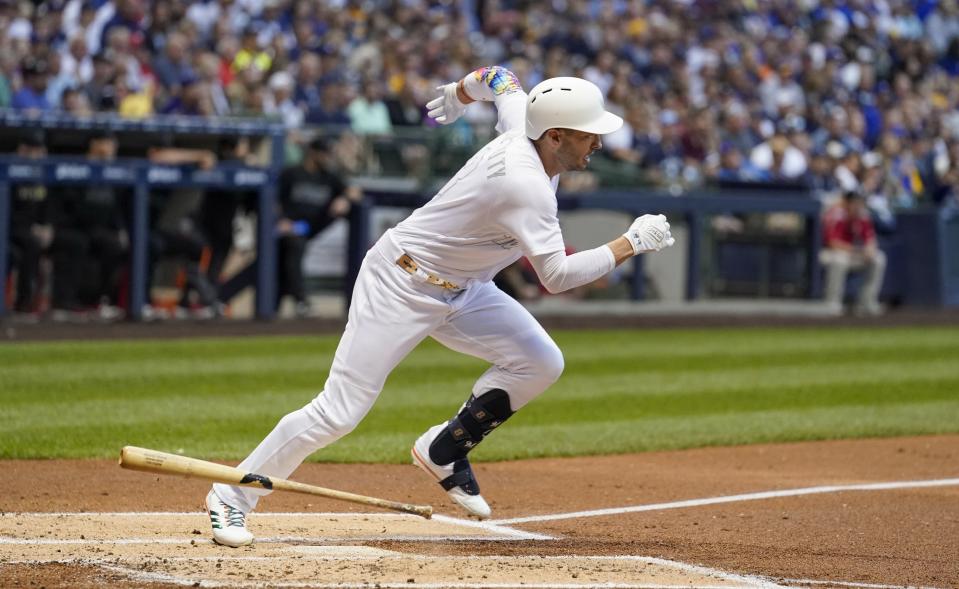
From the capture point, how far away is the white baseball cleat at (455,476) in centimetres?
647

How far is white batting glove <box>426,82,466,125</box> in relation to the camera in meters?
6.84

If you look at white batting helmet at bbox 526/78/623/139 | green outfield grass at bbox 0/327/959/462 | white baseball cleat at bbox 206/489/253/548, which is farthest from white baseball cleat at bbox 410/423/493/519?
green outfield grass at bbox 0/327/959/462

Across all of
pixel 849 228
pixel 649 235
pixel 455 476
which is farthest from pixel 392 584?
pixel 849 228

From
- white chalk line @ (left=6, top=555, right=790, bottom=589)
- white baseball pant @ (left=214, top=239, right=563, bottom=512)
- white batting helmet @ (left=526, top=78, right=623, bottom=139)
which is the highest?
white batting helmet @ (left=526, top=78, right=623, bottom=139)

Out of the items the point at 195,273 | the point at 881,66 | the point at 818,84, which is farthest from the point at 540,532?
the point at 881,66

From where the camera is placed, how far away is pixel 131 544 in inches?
233

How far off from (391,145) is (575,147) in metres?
11.5

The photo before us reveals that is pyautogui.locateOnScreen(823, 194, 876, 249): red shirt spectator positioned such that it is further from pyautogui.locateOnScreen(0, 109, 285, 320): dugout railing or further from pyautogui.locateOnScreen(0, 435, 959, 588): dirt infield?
pyautogui.locateOnScreen(0, 435, 959, 588): dirt infield

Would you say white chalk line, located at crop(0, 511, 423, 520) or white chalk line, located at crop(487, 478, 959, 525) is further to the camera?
white chalk line, located at crop(487, 478, 959, 525)

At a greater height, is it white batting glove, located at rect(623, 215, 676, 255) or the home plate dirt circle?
white batting glove, located at rect(623, 215, 676, 255)

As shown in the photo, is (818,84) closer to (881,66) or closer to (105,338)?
(881,66)

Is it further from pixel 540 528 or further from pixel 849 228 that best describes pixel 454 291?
pixel 849 228

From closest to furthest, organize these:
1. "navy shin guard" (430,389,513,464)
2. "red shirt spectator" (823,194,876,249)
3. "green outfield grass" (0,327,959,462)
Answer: "navy shin guard" (430,389,513,464) < "green outfield grass" (0,327,959,462) < "red shirt spectator" (823,194,876,249)

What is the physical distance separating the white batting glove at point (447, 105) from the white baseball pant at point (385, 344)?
1.01 m
